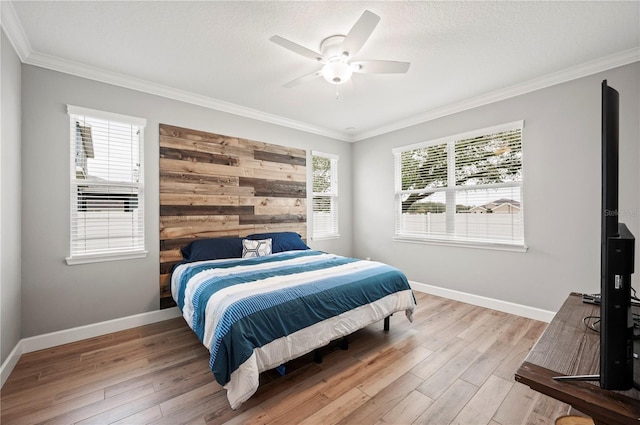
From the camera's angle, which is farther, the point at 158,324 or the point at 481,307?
the point at 481,307

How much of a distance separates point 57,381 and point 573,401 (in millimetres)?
3109

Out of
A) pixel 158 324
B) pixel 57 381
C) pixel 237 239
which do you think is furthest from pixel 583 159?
pixel 57 381

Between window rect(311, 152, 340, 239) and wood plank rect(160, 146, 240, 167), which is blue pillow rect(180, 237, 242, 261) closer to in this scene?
wood plank rect(160, 146, 240, 167)

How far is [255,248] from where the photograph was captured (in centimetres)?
354

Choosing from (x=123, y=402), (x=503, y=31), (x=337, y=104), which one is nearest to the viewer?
(x=123, y=402)

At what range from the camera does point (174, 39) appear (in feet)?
7.70

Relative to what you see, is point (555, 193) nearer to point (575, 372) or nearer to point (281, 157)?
point (575, 372)

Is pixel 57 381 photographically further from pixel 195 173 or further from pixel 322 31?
pixel 322 31

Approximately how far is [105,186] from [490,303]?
4.69m

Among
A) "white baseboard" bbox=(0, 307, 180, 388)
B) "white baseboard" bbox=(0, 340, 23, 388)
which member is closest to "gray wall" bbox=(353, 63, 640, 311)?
"white baseboard" bbox=(0, 307, 180, 388)

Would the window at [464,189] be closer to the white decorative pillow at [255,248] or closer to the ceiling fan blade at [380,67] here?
the ceiling fan blade at [380,67]

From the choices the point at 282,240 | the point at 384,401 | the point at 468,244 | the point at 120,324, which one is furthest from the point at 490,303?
the point at 120,324

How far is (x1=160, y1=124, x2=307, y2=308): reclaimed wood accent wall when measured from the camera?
10.9 feet

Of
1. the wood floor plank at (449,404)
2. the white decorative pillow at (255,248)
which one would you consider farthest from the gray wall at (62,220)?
the wood floor plank at (449,404)
